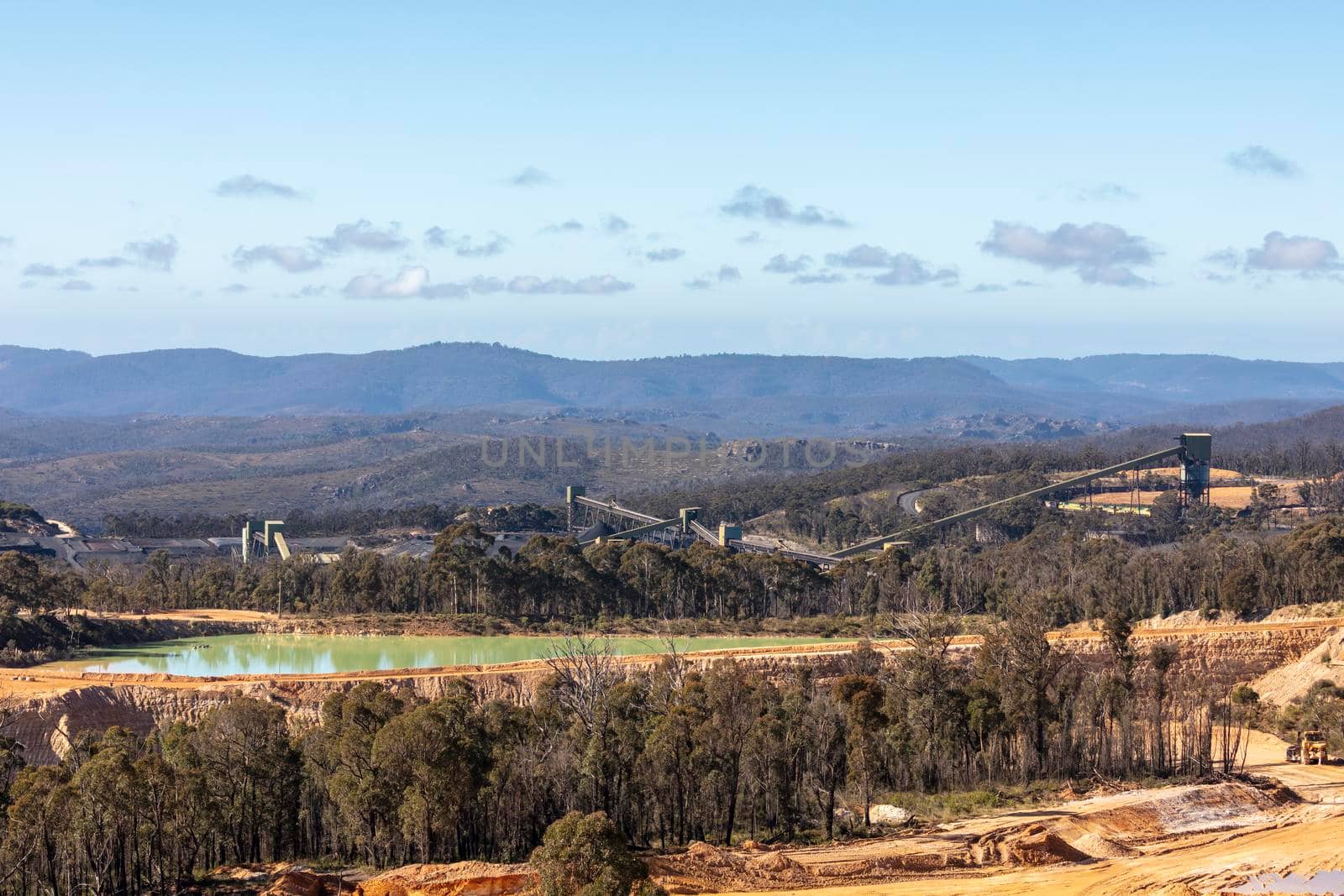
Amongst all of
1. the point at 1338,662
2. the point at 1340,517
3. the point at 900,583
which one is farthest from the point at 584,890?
the point at 1340,517

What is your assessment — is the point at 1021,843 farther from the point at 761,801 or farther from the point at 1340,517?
the point at 1340,517

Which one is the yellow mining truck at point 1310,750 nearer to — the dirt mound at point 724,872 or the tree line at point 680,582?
the dirt mound at point 724,872

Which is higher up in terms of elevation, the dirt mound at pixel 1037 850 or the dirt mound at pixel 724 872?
the dirt mound at pixel 724 872

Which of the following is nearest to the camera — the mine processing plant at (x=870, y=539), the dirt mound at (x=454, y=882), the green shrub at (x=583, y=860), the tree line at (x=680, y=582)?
the green shrub at (x=583, y=860)

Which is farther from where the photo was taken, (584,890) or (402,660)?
(402,660)

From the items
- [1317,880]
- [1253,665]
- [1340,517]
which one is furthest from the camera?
[1340,517]

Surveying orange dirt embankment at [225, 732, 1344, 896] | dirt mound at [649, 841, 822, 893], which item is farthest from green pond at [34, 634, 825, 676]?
dirt mound at [649, 841, 822, 893]

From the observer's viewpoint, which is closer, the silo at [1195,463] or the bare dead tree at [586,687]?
the bare dead tree at [586,687]

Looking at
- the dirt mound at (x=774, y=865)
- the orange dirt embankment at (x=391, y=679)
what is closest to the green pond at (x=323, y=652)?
the orange dirt embankment at (x=391, y=679)
